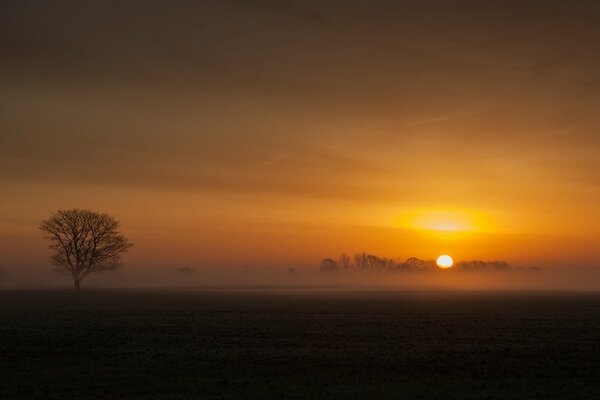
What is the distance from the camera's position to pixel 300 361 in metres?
27.8

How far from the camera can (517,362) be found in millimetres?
27297

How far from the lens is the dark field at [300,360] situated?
21703 millimetres

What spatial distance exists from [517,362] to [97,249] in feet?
349

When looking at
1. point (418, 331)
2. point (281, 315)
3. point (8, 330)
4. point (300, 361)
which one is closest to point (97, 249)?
point (281, 315)

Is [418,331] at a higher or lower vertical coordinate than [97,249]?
lower

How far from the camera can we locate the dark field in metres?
21.7

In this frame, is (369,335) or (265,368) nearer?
(265,368)

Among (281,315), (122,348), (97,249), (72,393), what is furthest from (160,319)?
(97,249)

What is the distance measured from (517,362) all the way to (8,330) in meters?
31.0

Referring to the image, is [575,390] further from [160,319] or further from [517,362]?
[160,319]

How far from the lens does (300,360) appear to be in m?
28.1

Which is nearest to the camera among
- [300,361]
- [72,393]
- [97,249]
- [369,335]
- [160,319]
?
[72,393]

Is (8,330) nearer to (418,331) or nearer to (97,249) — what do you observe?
(418,331)

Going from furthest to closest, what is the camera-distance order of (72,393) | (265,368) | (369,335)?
(369,335) < (265,368) < (72,393)
